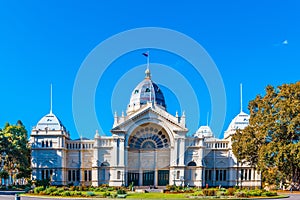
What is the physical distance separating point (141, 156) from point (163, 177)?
6193 mm

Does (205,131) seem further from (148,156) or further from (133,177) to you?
(133,177)

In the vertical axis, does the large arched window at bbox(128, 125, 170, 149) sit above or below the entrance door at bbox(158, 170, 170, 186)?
above

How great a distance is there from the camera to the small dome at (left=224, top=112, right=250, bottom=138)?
232ft

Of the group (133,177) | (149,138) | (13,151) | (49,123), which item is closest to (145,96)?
(149,138)

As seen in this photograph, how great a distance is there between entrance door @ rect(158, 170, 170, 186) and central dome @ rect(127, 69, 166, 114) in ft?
55.7

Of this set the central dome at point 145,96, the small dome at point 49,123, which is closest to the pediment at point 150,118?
the central dome at point 145,96

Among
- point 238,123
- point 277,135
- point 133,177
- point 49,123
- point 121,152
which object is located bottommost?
point 133,177

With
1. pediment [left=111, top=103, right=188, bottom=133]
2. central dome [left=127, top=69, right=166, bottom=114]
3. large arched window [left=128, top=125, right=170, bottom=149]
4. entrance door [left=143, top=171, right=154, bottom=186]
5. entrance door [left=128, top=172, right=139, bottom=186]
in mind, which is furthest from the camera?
central dome [left=127, top=69, right=166, bottom=114]

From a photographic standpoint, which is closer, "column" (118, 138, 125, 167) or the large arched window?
"column" (118, 138, 125, 167)

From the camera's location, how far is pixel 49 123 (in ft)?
232

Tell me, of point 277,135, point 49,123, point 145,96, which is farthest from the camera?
point 145,96

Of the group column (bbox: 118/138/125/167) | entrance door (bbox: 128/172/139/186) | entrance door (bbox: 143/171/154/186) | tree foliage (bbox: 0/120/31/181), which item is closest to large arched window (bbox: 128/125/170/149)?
column (bbox: 118/138/125/167)

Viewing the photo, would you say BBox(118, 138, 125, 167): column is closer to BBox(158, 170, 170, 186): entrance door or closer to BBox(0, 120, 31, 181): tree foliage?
BBox(158, 170, 170, 186): entrance door

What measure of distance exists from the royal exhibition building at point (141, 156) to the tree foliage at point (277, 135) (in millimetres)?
16648
